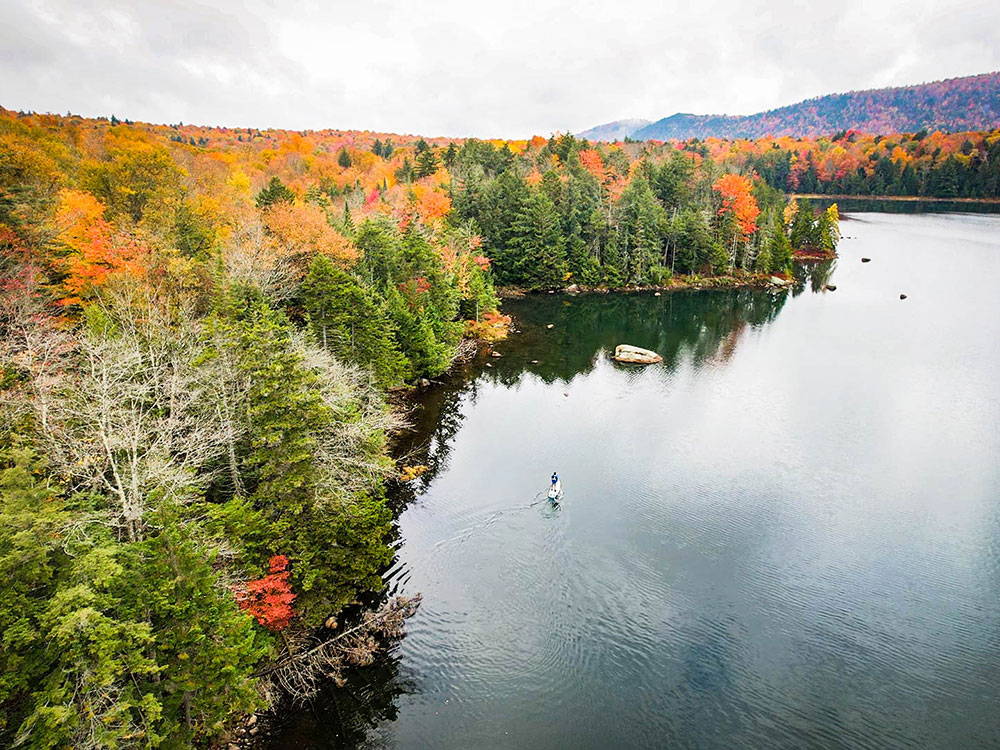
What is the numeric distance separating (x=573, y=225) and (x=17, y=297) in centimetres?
7445

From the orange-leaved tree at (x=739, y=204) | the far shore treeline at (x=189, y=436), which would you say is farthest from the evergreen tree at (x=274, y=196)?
the orange-leaved tree at (x=739, y=204)

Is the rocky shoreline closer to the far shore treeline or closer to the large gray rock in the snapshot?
the far shore treeline

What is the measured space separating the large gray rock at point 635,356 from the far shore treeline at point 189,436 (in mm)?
15586

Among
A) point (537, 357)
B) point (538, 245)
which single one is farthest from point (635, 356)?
point (538, 245)

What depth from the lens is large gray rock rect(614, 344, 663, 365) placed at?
57.3 metres

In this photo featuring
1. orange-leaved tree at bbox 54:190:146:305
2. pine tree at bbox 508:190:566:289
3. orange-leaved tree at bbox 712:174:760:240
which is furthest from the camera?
orange-leaved tree at bbox 712:174:760:240

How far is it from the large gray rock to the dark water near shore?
10.5ft

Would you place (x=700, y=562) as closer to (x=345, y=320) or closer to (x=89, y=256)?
(x=345, y=320)

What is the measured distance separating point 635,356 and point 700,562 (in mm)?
32230

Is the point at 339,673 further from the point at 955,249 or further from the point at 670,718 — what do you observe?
the point at 955,249

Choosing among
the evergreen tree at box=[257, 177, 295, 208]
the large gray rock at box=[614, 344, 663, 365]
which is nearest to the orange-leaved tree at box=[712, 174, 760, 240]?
the large gray rock at box=[614, 344, 663, 365]

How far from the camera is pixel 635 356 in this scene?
189ft

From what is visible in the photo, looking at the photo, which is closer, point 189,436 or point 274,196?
point 189,436

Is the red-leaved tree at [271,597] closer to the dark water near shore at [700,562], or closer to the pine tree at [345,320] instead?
the dark water near shore at [700,562]
